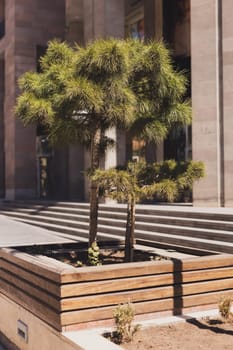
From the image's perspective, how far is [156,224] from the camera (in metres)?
13.0

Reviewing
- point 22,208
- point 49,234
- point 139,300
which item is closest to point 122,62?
point 139,300

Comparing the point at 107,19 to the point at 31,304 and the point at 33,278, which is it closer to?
the point at 33,278

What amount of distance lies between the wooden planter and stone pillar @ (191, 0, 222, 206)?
7.93m

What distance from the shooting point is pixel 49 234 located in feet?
53.0

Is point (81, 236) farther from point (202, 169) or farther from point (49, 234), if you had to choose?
point (202, 169)

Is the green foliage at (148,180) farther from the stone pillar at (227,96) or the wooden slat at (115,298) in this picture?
the stone pillar at (227,96)

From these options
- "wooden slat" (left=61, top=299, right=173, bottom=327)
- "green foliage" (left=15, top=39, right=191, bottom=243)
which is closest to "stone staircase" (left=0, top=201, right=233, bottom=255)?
"wooden slat" (left=61, top=299, right=173, bottom=327)

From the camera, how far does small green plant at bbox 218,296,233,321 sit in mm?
6250

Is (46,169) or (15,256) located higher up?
(46,169)

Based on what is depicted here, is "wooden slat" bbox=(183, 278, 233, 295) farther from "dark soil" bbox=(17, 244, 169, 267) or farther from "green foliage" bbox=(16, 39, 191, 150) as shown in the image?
"green foliage" bbox=(16, 39, 191, 150)

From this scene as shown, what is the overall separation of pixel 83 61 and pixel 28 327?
152 inches

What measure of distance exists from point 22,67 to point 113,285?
2177 centimetres

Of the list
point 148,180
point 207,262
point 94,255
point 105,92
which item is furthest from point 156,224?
point 105,92

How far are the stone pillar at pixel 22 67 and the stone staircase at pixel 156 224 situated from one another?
19.6 ft
